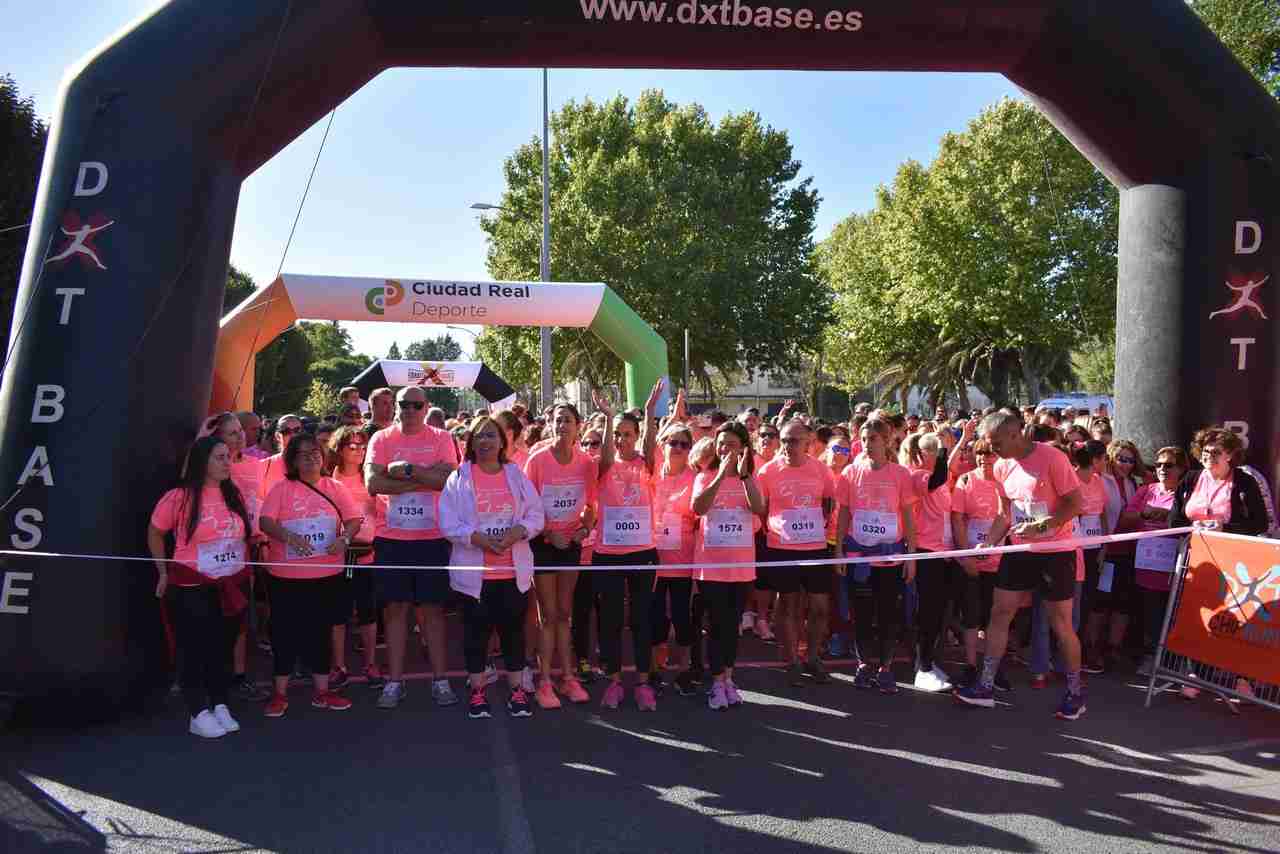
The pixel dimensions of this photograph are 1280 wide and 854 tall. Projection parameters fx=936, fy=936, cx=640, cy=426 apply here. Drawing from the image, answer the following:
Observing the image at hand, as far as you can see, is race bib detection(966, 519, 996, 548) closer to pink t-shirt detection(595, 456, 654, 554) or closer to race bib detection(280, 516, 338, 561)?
pink t-shirt detection(595, 456, 654, 554)

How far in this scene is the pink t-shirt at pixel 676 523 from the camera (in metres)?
6.08

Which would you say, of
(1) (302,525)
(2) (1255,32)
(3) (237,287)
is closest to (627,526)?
(1) (302,525)

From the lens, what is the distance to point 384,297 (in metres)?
12.3

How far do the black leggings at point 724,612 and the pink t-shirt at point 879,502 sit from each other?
0.90 meters

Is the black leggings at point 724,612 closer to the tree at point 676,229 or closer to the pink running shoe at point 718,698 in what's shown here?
the pink running shoe at point 718,698

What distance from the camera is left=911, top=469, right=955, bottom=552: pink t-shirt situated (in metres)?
6.35

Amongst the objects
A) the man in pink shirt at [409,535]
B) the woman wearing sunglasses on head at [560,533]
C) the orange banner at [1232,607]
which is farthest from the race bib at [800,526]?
the orange banner at [1232,607]

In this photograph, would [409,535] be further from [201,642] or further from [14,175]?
[14,175]

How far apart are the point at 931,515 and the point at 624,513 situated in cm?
218

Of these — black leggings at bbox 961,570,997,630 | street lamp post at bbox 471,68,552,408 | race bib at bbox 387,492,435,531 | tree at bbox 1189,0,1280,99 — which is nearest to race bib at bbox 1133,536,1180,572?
black leggings at bbox 961,570,997,630

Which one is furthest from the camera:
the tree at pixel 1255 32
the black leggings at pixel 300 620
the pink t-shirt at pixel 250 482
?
the tree at pixel 1255 32

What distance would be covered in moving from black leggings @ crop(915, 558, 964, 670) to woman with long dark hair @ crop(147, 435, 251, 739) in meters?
4.32

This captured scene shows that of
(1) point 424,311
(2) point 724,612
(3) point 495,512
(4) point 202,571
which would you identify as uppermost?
(1) point 424,311

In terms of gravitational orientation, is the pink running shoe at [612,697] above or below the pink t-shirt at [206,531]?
below
